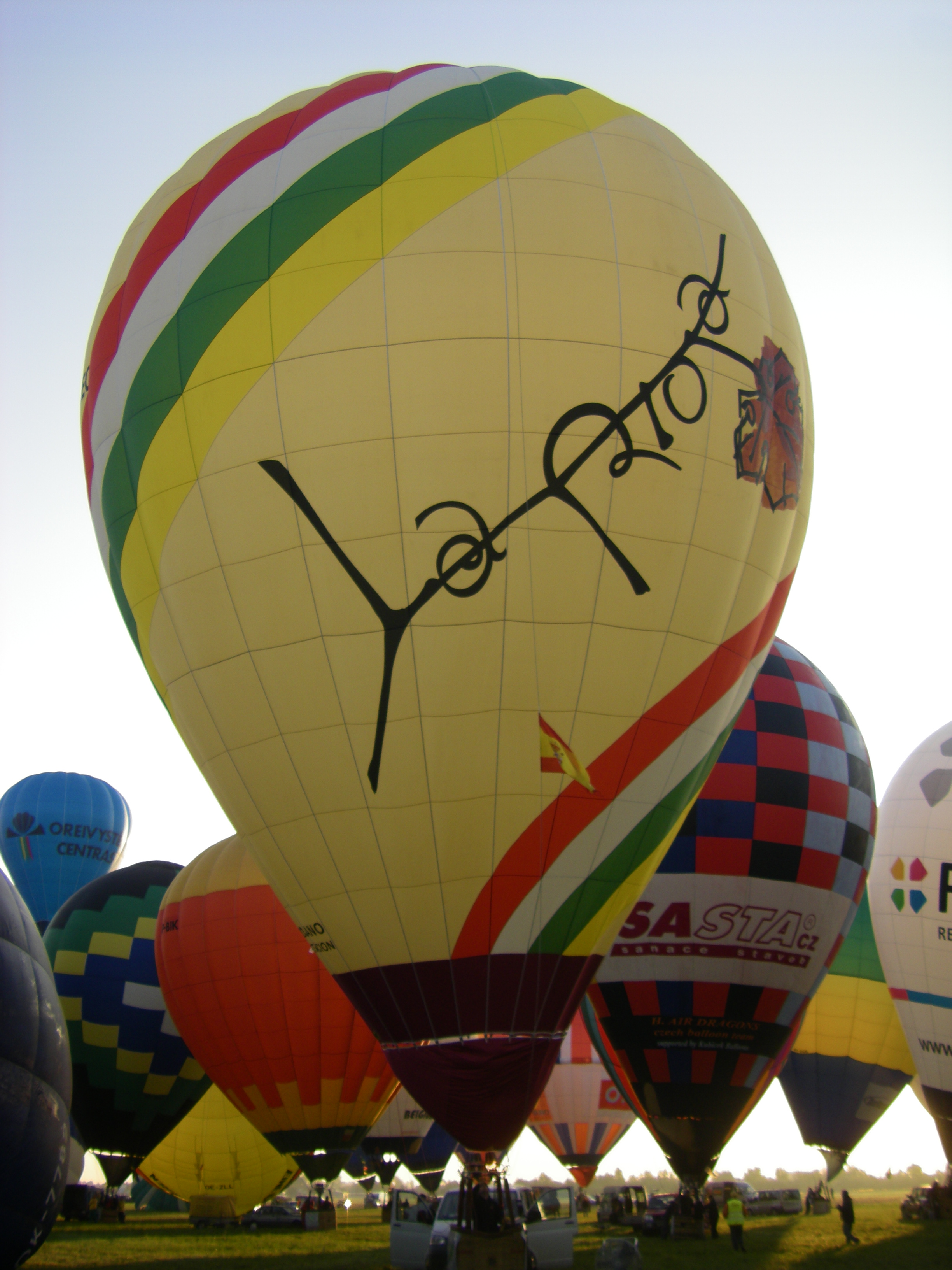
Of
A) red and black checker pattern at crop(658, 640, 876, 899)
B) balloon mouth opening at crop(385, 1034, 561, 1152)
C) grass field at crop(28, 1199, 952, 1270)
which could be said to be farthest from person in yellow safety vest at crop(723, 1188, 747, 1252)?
balloon mouth opening at crop(385, 1034, 561, 1152)

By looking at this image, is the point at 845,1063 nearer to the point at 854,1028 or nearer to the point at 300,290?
the point at 854,1028

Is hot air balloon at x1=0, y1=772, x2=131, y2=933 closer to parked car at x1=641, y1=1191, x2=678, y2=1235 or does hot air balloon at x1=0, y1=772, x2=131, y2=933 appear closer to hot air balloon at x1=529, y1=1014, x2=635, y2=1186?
hot air balloon at x1=529, y1=1014, x2=635, y2=1186

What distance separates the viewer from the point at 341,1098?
13.3m

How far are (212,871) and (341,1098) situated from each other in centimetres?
308

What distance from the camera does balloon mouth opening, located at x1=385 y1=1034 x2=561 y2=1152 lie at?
7027 mm

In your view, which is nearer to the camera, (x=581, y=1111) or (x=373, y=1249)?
(x=373, y=1249)

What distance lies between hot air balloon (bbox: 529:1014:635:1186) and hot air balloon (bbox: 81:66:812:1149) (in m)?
14.7

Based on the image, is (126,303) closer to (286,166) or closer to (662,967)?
(286,166)

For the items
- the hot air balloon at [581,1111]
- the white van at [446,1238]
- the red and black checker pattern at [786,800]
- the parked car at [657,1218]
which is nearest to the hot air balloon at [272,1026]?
the white van at [446,1238]

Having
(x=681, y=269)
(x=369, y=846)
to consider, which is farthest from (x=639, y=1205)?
(x=681, y=269)

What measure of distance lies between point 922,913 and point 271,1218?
1057 cm

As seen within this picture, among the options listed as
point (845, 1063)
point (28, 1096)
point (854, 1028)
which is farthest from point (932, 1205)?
point (28, 1096)

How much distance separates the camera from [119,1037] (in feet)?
49.3

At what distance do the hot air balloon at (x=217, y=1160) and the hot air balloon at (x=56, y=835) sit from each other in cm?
731
